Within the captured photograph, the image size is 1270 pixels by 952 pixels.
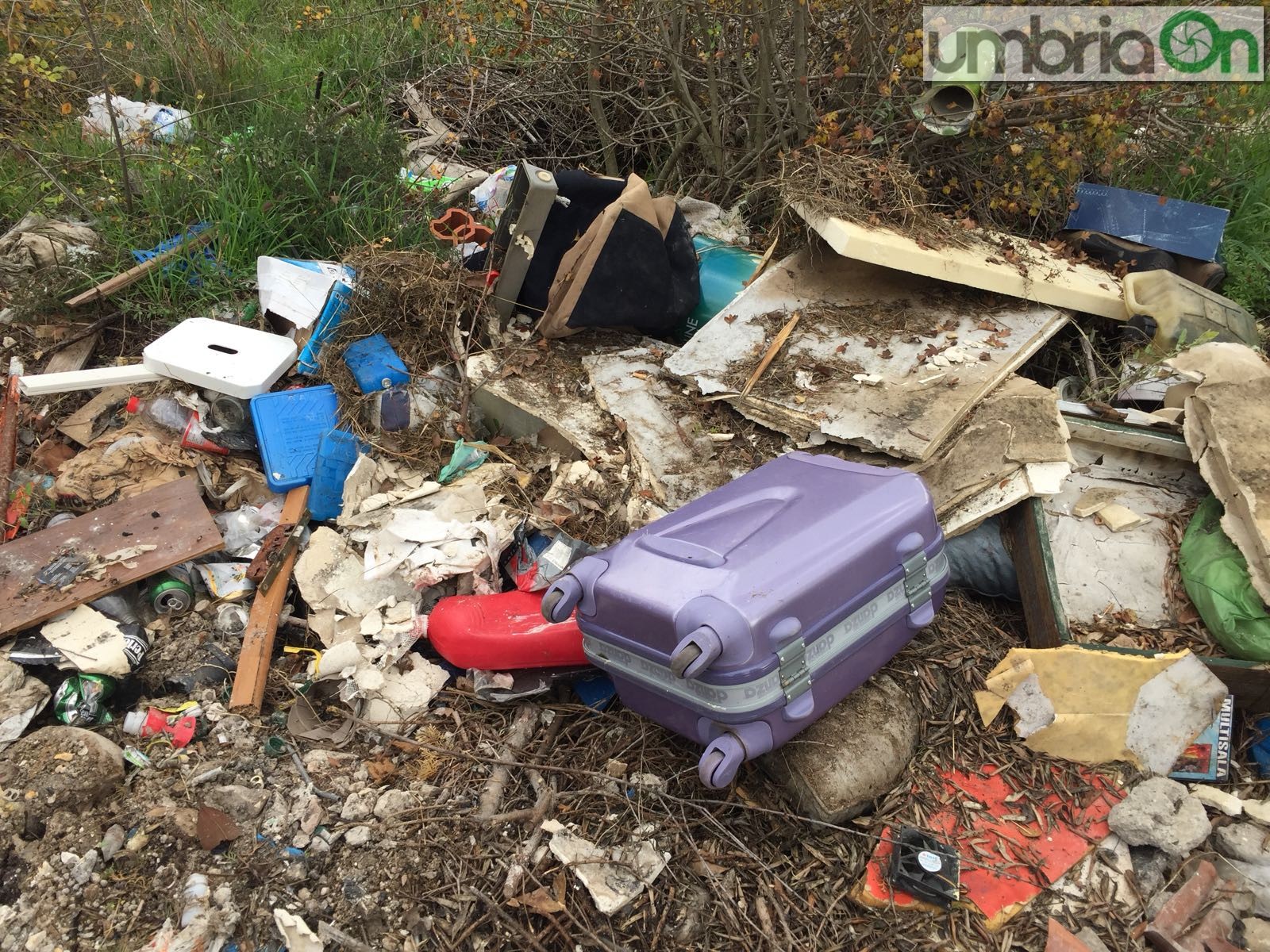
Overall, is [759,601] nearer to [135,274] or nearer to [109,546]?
[109,546]

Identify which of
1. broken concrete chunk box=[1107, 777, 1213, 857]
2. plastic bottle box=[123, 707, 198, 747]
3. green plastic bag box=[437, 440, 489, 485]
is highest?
green plastic bag box=[437, 440, 489, 485]

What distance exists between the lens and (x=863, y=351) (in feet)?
10.9

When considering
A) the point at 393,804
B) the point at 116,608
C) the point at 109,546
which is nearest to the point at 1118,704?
the point at 393,804

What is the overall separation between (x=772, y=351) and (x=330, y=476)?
1.73 meters

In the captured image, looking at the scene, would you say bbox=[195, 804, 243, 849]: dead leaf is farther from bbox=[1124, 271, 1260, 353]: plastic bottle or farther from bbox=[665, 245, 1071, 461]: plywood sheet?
bbox=[1124, 271, 1260, 353]: plastic bottle

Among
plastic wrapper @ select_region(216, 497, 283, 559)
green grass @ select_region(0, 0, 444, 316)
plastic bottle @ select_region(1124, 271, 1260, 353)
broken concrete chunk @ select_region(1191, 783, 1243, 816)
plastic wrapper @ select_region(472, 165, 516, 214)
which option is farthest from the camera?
plastic wrapper @ select_region(472, 165, 516, 214)

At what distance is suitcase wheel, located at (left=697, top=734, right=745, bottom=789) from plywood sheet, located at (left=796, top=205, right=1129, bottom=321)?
Result: 2.00 m

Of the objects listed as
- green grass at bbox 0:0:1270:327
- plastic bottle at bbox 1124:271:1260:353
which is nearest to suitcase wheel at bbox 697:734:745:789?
plastic bottle at bbox 1124:271:1260:353

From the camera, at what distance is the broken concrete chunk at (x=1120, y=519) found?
2920 millimetres

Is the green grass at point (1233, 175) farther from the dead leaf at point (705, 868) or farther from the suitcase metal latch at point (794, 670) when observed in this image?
the dead leaf at point (705, 868)

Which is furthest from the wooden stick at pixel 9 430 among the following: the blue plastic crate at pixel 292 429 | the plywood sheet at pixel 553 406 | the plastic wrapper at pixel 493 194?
the plastic wrapper at pixel 493 194

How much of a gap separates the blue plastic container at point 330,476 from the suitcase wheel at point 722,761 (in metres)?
1.82

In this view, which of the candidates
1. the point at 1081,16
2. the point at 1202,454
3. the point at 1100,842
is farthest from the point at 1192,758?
the point at 1081,16

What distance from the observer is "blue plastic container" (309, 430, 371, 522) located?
3.22 meters
